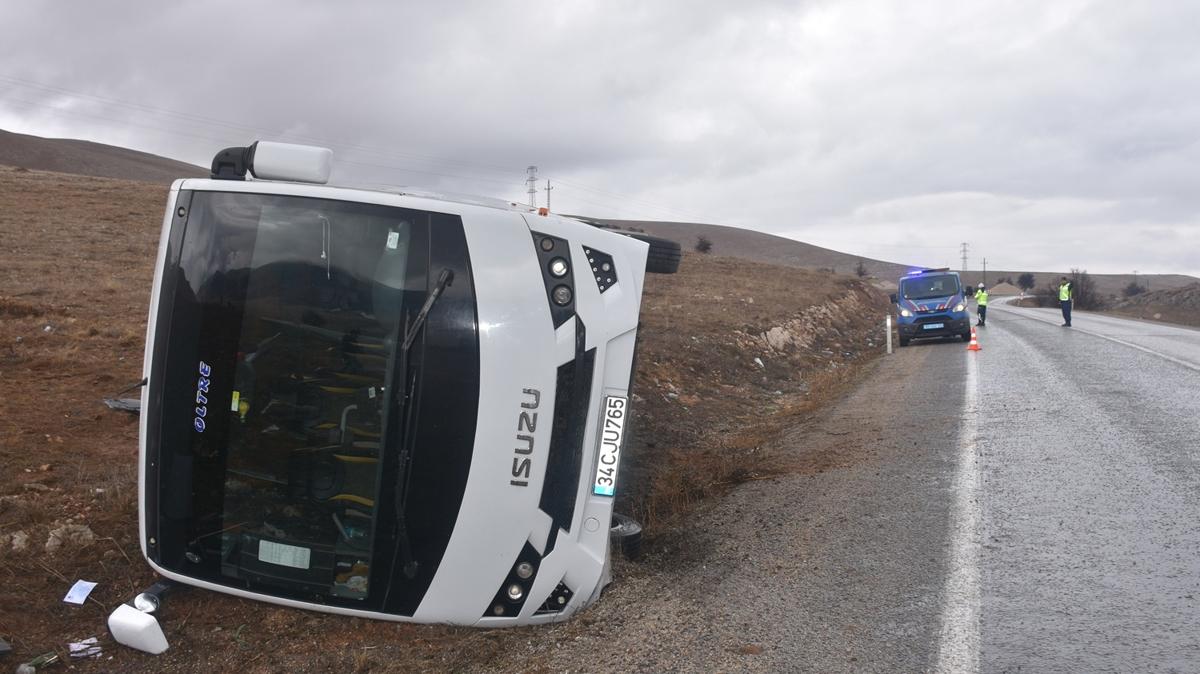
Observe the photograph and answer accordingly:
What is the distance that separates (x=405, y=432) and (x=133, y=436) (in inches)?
167

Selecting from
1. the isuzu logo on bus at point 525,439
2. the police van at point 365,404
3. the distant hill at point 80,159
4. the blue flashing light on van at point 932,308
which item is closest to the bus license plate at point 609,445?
the police van at point 365,404

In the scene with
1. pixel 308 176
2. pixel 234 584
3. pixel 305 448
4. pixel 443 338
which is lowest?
pixel 234 584

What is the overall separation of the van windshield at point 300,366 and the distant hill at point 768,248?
3728 inches

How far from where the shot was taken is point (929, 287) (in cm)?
2112

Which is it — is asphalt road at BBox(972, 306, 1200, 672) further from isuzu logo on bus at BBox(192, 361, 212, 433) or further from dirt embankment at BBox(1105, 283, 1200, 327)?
dirt embankment at BBox(1105, 283, 1200, 327)

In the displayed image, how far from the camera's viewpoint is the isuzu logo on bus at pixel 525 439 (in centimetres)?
378

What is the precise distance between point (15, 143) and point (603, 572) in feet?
354

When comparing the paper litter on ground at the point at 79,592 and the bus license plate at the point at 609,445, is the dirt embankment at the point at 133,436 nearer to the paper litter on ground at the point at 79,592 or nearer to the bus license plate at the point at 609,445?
the paper litter on ground at the point at 79,592

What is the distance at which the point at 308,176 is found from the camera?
427 cm

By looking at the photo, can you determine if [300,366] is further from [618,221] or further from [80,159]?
[80,159]

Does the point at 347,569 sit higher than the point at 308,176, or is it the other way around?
the point at 308,176

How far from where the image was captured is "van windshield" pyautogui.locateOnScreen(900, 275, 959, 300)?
21.0 metres

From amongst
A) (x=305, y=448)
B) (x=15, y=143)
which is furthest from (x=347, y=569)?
(x=15, y=143)

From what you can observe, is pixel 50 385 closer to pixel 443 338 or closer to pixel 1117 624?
pixel 443 338
